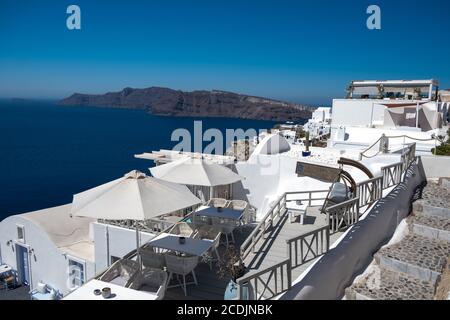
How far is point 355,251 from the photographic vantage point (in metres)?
7.57

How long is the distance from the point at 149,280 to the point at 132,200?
59.2 inches

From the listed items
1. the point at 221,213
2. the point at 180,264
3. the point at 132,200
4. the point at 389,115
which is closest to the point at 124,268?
the point at 180,264

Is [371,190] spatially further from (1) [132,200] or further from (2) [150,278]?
(1) [132,200]

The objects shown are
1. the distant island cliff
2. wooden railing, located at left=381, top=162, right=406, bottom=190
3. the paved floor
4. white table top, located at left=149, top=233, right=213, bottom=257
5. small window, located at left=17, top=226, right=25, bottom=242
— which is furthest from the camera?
the distant island cliff

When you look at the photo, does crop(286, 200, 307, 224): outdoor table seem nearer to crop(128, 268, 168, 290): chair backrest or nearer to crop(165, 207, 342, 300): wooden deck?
crop(165, 207, 342, 300): wooden deck

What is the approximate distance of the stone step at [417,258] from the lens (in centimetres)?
797

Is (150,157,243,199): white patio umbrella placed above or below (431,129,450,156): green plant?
below

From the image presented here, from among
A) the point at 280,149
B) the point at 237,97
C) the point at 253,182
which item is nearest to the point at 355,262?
the point at 253,182

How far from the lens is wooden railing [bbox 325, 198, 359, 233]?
7549 mm

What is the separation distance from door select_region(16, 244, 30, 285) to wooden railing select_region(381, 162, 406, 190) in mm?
15983

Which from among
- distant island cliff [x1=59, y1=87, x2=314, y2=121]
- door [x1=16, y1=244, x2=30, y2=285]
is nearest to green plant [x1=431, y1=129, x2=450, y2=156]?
door [x1=16, y1=244, x2=30, y2=285]

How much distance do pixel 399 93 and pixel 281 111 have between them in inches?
5177

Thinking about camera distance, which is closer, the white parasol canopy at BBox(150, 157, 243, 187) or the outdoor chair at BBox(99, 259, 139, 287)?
the outdoor chair at BBox(99, 259, 139, 287)

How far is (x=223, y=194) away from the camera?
45.3ft
